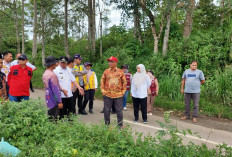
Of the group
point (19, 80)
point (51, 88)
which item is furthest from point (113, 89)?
point (19, 80)

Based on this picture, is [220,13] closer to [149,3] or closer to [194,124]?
[149,3]

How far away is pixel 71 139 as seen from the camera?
294 centimetres

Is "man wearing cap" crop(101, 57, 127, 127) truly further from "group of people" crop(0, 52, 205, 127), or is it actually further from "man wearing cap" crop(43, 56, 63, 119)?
"man wearing cap" crop(43, 56, 63, 119)

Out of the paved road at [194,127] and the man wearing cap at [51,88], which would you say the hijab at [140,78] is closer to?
the paved road at [194,127]

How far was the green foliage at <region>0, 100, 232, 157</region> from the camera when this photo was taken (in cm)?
281

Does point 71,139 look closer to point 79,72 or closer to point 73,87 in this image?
point 73,87

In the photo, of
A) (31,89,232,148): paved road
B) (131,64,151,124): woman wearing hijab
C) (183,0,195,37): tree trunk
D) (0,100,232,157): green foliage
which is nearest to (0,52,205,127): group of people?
(131,64,151,124): woman wearing hijab

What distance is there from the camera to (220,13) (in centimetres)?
1581

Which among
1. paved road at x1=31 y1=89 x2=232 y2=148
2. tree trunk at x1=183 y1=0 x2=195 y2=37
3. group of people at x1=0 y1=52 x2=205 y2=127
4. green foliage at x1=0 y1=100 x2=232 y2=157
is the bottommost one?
paved road at x1=31 y1=89 x2=232 y2=148

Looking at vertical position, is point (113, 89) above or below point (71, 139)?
above

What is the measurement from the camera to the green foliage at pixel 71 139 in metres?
2.81

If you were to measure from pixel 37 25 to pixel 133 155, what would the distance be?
17.7 m

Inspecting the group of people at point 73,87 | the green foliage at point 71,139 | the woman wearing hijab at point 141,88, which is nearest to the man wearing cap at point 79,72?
the group of people at point 73,87

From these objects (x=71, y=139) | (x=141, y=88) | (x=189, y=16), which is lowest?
(x=71, y=139)
